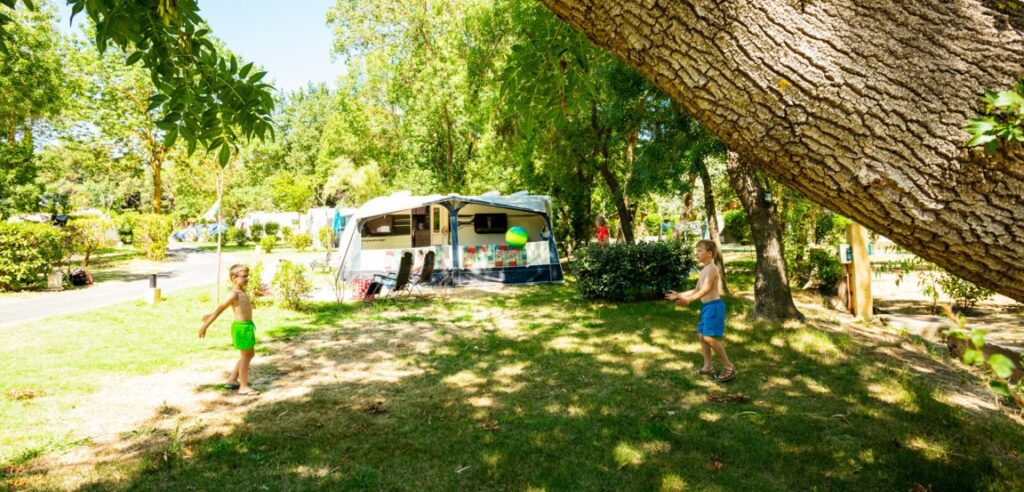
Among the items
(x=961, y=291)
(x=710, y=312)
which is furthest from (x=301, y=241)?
(x=961, y=291)

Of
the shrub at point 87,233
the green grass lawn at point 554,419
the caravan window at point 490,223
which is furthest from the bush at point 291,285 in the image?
the shrub at point 87,233

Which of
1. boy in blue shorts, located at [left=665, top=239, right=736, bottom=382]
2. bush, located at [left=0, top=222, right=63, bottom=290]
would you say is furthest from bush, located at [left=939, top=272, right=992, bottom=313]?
bush, located at [left=0, top=222, right=63, bottom=290]

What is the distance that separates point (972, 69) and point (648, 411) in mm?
3607

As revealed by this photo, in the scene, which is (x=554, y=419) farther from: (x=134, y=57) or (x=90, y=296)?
(x=90, y=296)

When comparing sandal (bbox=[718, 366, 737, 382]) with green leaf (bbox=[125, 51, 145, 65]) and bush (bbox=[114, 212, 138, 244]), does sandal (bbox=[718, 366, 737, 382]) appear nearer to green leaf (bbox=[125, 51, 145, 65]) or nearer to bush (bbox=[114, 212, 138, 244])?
green leaf (bbox=[125, 51, 145, 65])

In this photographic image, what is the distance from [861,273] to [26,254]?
54.2 feet

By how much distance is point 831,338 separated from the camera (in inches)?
260

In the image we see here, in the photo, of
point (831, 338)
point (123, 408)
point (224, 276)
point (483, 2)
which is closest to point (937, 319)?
point (831, 338)

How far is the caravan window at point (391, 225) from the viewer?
15.5 metres

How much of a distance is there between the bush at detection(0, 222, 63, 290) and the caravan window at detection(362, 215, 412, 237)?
7226 millimetres

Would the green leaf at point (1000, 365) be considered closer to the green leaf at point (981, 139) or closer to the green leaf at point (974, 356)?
the green leaf at point (974, 356)

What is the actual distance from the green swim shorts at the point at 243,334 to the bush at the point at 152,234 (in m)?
18.6

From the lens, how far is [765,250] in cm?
772

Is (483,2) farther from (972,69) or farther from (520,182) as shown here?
(972,69)
